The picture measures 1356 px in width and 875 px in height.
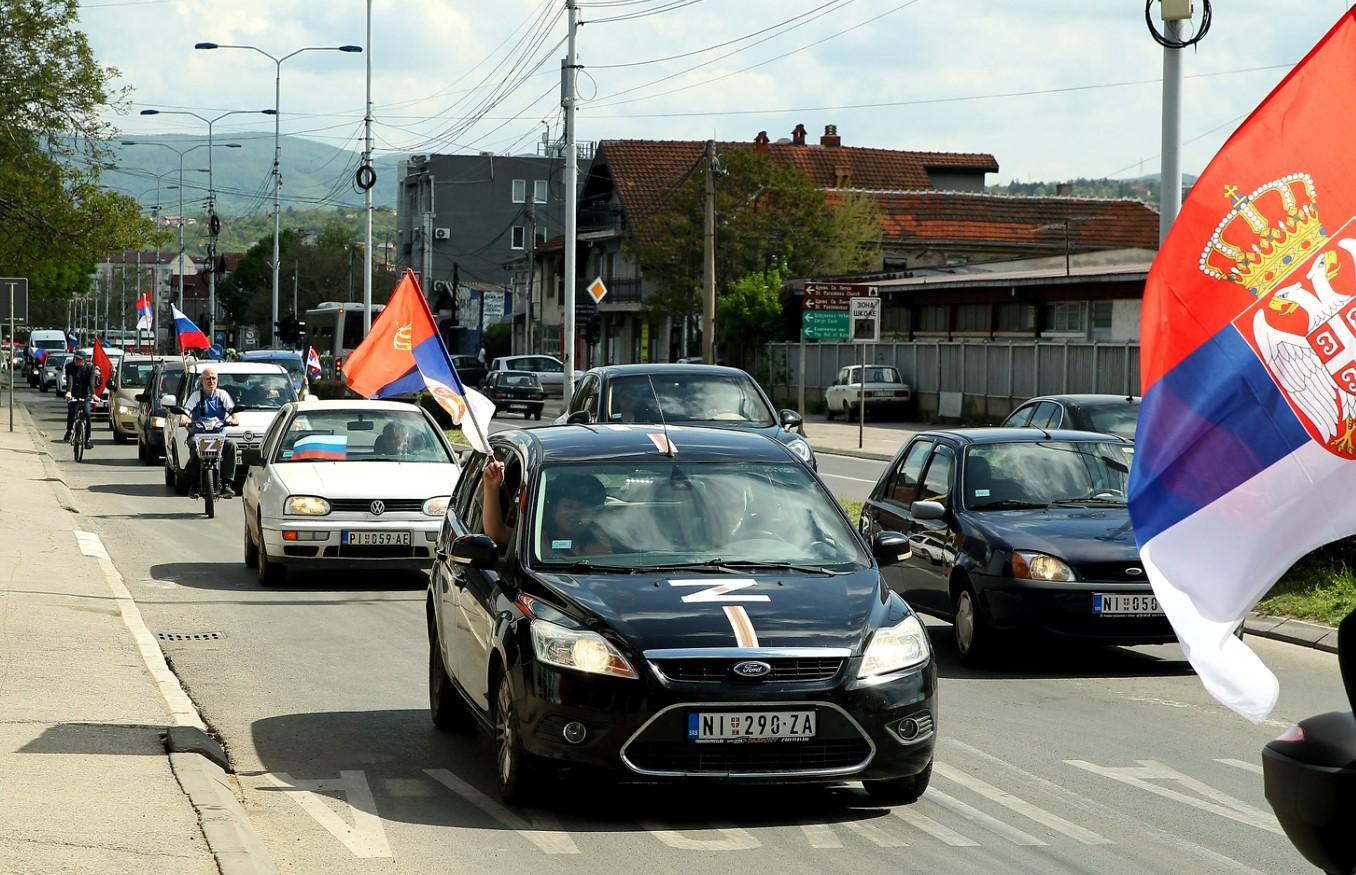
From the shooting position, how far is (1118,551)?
11312mm

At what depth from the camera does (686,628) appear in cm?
730

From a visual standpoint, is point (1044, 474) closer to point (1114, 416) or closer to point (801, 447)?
point (801, 447)

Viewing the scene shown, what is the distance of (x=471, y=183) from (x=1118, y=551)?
12124cm

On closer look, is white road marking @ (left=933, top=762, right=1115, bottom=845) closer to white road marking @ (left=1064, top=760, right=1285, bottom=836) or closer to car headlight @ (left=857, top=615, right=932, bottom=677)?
white road marking @ (left=1064, top=760, right=1285, bottom=836)

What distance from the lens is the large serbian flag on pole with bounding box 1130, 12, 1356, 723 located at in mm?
4406

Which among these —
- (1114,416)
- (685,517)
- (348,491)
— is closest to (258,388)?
(348,491)

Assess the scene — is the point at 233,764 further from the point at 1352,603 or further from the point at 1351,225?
the point at 1352,603

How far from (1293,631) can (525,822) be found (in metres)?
7.20

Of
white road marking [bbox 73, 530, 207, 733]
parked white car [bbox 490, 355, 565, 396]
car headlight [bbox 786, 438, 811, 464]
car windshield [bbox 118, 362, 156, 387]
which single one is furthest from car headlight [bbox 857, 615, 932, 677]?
parked white car [bbox 490, 355, 565, 396]

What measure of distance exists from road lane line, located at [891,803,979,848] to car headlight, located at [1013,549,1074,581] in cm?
379

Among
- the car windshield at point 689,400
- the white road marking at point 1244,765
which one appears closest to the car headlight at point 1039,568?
the white road marking at point 1244,765

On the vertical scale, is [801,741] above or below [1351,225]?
below

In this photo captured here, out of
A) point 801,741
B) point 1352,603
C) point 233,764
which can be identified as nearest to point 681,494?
point 801,741

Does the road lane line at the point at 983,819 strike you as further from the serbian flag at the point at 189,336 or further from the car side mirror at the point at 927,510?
the serbian flag at the point at 189,336
